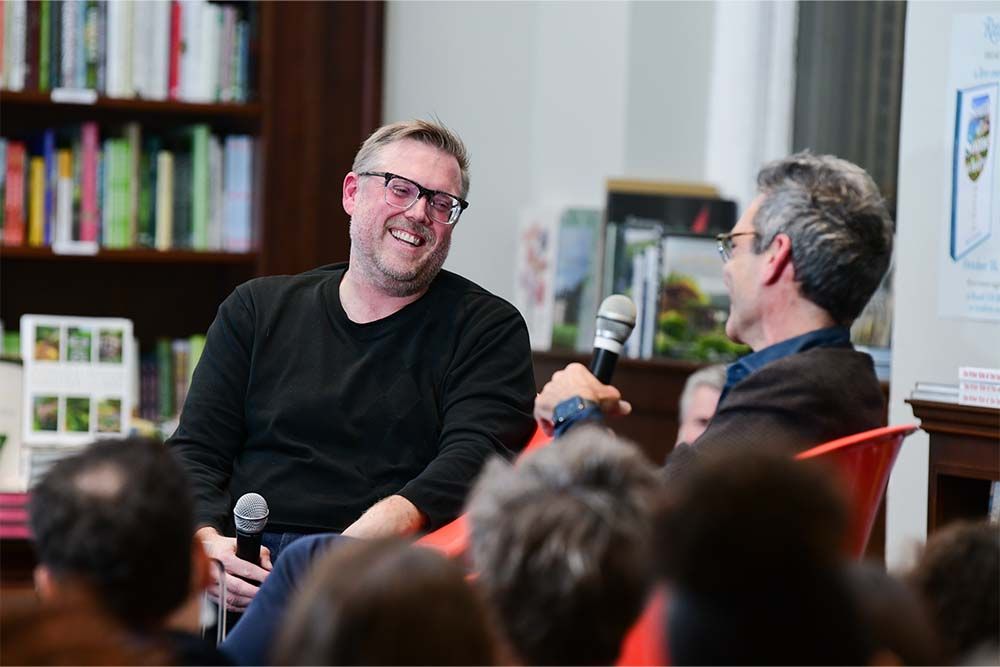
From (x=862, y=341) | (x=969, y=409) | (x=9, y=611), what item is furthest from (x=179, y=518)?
(x=862, y=341)

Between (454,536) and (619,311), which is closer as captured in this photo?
(454,536)

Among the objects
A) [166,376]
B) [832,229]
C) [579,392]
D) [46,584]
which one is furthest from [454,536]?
[166,376]

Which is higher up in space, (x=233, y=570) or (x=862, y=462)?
(x=862, y=462)

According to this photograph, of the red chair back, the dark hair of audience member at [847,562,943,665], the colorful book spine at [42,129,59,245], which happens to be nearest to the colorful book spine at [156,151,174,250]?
the colorful book spine at [42,129,59,245]

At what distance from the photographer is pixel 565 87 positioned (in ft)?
14.2

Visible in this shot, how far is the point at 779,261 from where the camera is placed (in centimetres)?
230

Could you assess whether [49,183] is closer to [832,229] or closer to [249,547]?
[249,547]

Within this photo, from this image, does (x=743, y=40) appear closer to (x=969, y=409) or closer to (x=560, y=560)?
(x=969, y=409)

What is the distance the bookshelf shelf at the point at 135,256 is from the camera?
3.74 meters

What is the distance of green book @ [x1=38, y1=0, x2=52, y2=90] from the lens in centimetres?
369

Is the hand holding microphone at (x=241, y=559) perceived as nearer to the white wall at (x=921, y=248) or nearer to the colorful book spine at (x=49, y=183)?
the white wall at (x=921, y=248)

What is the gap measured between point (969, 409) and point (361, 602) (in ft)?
6.00

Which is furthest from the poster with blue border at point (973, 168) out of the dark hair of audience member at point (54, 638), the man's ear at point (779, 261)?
the dark hair of audience member at point (54, 638)

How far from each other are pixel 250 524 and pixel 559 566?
1.28 m
